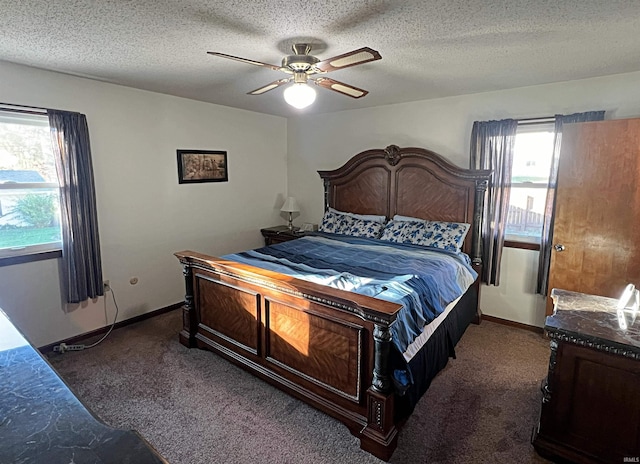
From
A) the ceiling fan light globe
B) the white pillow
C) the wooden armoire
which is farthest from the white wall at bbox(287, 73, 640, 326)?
the ceiling fan light globe

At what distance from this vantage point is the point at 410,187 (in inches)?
155

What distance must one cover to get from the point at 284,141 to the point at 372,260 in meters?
2.81

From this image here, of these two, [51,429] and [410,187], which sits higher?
[410,187]

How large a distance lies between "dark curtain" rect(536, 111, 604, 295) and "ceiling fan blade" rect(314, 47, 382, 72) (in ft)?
6.98

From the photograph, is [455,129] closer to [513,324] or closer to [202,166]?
[513,324]

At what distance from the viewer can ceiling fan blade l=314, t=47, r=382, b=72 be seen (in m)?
1.81

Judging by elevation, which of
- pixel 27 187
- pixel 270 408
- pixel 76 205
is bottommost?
pixel 270 408

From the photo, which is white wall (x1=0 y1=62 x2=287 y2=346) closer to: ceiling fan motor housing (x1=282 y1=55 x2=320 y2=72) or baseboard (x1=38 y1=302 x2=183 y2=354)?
baseboard (x1=38 y1=302 x2=183 y2=354)

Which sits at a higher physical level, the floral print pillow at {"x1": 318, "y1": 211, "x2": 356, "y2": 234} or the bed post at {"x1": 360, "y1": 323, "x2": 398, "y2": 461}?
the floral print pillow at {"x1": 318, "y1": 211, "x2": 356, "y2": 234}

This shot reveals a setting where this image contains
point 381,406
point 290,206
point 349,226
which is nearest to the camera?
point 381,406

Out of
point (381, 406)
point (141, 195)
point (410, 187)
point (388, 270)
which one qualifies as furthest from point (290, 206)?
point (381, 406)

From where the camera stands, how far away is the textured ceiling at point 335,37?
1.76 m

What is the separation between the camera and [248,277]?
254cm

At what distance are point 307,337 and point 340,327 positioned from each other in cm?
29
